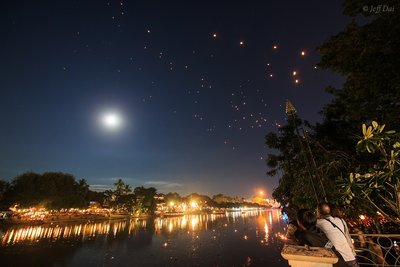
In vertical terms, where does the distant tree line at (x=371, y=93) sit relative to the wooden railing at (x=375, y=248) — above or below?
above

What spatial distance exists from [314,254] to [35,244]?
40.6m

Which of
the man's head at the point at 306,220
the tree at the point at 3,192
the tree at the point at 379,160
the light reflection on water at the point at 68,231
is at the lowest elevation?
the light reflection on water at the point at 68,231

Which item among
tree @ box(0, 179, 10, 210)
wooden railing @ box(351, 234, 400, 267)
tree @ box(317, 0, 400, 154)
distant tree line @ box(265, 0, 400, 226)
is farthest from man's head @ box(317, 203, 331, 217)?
tree @ box(0, 179, 10, 210)

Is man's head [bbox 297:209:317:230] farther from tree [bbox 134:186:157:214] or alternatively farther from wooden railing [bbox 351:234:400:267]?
tree [bbox 134:186:157:214]

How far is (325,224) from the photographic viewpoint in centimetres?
373

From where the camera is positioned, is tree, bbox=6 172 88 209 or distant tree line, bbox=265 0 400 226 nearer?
distant tree line, bbox=265 0 400 226

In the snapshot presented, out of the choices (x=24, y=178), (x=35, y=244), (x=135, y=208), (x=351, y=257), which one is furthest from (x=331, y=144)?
(x=135, y=208)

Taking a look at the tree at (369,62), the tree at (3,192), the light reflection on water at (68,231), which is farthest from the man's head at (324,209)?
the tree at (3,192)

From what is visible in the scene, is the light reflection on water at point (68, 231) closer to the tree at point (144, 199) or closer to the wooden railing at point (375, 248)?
the tree at point (144, 199)

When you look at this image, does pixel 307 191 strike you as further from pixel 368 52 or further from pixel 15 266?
pixel 15 266

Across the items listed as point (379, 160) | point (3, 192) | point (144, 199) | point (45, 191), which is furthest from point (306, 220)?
point (144, 199)

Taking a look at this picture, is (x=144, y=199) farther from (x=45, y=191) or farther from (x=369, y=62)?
(x=369, y=62)

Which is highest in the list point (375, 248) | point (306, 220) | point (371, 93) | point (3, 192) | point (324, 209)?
point (3, 192)

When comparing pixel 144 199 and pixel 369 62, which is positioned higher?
pixel 144 199
